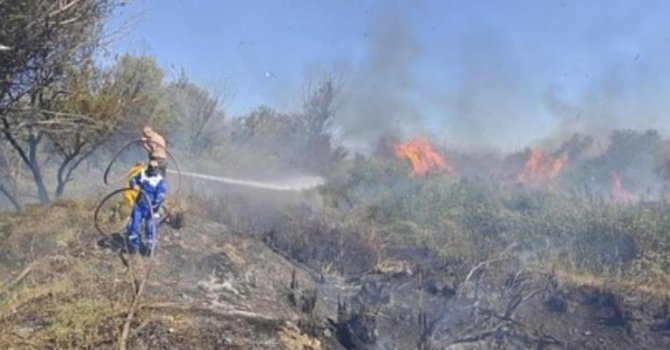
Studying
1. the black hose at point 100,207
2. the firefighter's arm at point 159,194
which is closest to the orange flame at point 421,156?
the black hose at point 100,207

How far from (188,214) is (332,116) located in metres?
25.7

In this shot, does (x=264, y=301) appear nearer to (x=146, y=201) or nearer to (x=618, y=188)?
(x=146, y=201)

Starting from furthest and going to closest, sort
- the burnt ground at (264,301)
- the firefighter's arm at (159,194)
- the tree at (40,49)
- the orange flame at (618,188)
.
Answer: the orange flame at (618,188) → the firefighter's arm at (159,194) → the tree at (40,49) → the burnt ground at (264,301)

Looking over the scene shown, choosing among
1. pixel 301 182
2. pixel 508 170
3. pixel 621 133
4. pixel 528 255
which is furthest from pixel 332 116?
pixel 528 255

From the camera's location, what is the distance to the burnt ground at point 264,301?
6.77 metres

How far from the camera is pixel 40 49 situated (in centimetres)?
905

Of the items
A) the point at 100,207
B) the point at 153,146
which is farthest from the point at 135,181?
the point at 100,207

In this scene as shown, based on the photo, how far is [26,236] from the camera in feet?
35.5

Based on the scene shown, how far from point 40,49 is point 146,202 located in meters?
2.81

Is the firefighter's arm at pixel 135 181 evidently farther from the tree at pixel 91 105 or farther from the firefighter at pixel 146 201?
the tree at pixel 91 105

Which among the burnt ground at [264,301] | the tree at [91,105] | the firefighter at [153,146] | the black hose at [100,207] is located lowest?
the burnt ground at [264,301]

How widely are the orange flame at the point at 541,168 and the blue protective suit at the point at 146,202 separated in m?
25.4

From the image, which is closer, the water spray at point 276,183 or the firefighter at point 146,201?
the firefighter at point 146,201

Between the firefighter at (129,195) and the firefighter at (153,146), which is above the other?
the firefighter at (153,146)
